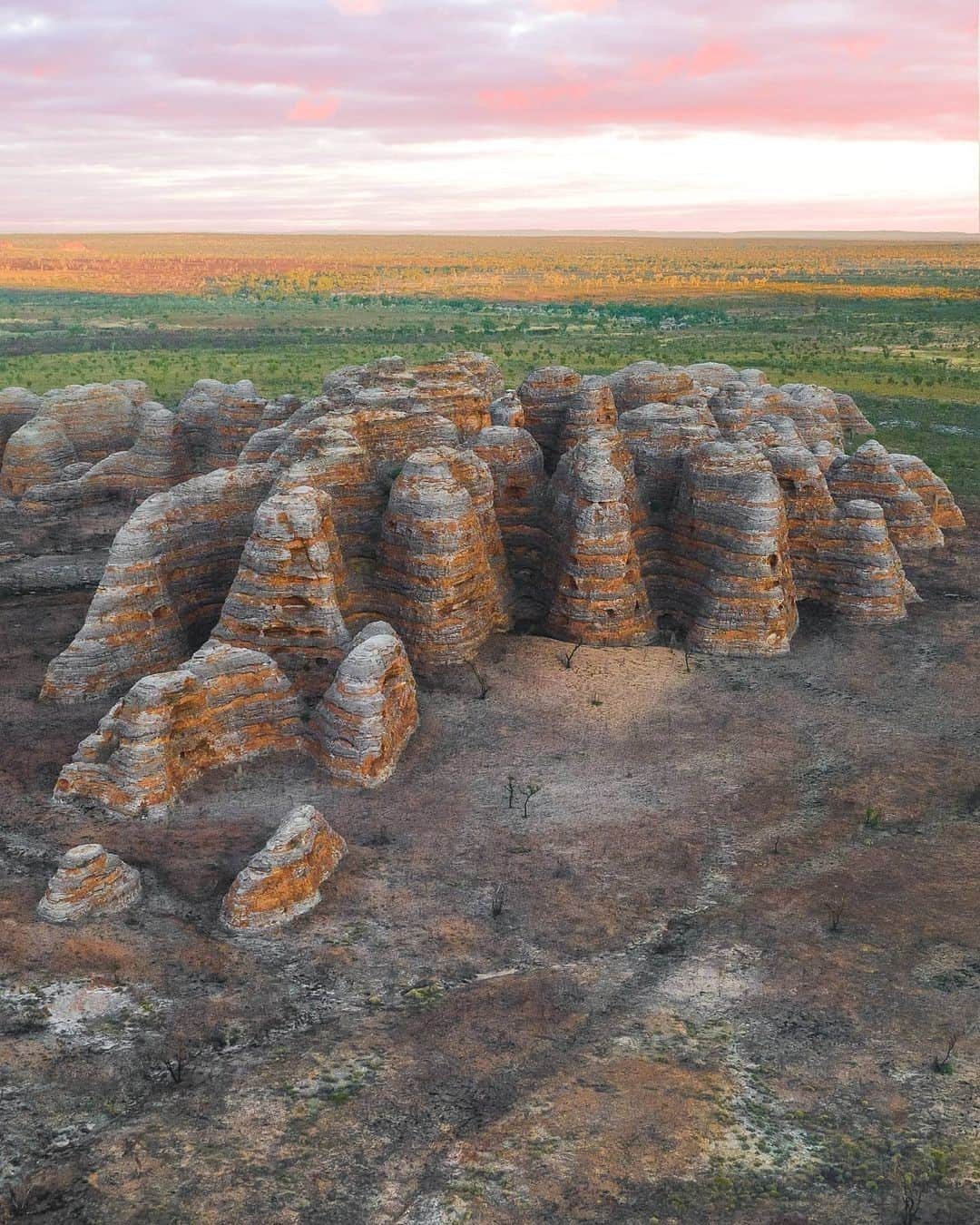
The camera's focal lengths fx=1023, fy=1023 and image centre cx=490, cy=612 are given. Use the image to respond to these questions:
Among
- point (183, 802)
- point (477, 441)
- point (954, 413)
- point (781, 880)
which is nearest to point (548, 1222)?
point (781, 880)

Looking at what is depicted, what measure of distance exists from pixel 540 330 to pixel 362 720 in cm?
9346

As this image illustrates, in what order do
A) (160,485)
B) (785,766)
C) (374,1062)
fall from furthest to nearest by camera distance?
(160,485)
(785,766)
(374,1062)

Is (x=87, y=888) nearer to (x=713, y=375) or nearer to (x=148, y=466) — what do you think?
(x=148, y=466)

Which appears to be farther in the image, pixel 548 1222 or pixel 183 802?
pixel 183 802

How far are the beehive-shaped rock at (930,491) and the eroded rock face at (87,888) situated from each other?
28.5 meters

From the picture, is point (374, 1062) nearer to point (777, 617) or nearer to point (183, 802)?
point (183, 802)

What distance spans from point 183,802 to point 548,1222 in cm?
A: 1027

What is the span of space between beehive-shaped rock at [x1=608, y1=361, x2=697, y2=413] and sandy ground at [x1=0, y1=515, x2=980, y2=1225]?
46.8 ft

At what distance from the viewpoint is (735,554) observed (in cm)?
2408

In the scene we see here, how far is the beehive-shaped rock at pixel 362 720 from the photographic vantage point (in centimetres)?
1862

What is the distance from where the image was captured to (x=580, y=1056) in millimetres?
12352

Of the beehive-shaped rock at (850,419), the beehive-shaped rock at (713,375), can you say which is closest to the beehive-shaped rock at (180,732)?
the beehive-shaped rock at (713,375)

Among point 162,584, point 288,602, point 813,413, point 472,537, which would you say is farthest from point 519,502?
point 813,413

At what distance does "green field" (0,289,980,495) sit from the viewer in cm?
6500
